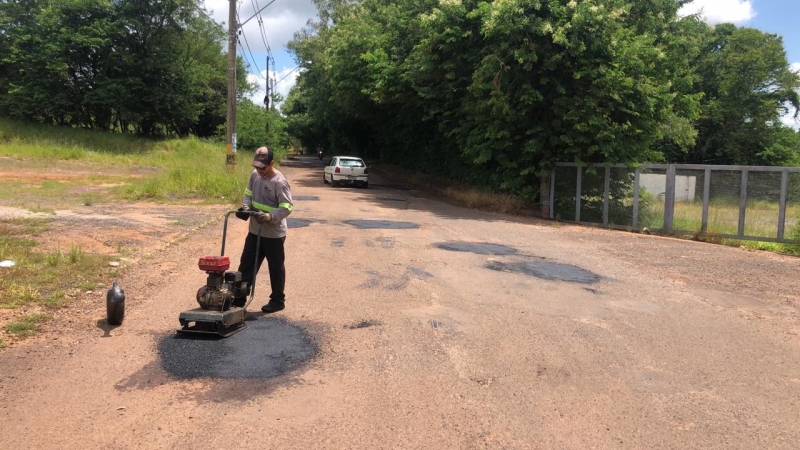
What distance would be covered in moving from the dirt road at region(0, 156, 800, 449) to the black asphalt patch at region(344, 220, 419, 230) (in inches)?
180

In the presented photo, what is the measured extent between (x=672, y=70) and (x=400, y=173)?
19184 mm

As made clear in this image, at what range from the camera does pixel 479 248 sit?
1117cm

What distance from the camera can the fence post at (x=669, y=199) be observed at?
15.1m

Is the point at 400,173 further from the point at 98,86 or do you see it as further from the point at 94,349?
the point at 94,349

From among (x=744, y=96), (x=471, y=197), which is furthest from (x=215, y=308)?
(x=744, y=96)

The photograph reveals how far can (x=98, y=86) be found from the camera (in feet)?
125

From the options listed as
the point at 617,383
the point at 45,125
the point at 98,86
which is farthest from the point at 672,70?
the point at 45,125

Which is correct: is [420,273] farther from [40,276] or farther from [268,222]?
[40,276]

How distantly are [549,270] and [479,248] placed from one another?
2.08 metres

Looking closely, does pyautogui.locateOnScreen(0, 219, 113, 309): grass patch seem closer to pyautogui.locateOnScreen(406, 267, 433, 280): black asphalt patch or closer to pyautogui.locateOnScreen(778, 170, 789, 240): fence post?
pyautogui.locateOnScreen(406, 267, 433, 280): black asphalt patch

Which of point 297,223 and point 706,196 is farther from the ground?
point 706,196

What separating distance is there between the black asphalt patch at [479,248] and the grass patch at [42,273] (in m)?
5.91

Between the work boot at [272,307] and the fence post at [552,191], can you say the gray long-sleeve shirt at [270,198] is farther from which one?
the fence post at [552,191]

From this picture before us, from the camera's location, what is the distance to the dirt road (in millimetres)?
3760
